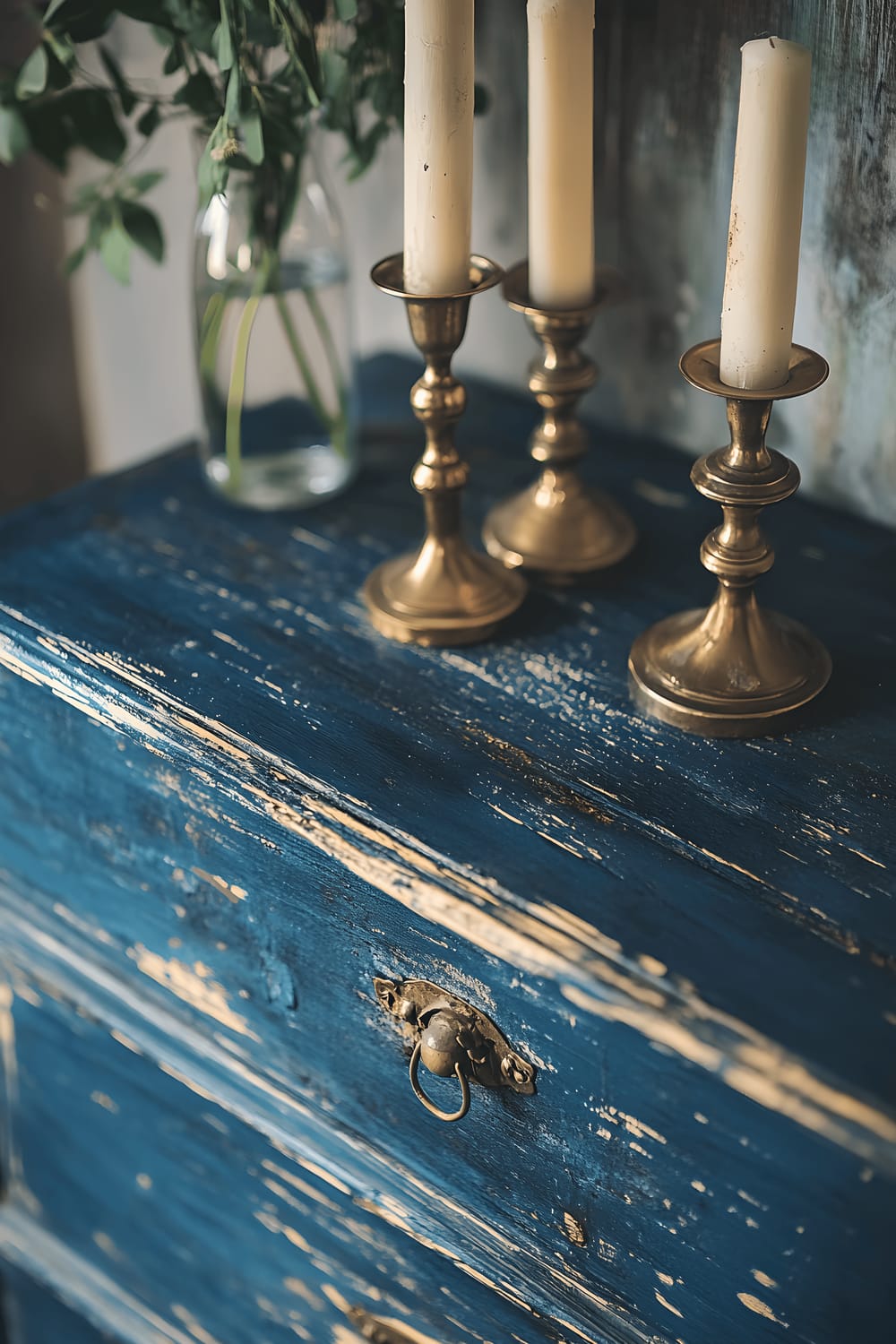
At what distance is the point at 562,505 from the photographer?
0.79m

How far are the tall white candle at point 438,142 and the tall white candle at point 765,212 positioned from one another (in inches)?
5.2

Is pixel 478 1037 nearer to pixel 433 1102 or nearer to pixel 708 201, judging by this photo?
pixel 433 1102

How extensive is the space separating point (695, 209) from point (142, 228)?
36 cm

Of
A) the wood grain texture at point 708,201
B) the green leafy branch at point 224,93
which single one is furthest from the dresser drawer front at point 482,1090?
the wood grain texture at point 708,201

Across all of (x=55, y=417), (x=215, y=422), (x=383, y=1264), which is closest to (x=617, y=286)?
(x=215, y=422)

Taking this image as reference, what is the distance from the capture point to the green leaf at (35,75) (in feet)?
2.42

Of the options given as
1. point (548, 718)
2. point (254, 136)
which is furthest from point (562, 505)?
point (254, 136)

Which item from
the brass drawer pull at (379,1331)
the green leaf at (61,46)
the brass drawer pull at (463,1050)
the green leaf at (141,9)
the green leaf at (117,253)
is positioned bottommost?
the brass drawer pull at (379,1331)

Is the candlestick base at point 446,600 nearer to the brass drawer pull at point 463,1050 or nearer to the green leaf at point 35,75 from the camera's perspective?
the brass drawer pull at point 463,1050

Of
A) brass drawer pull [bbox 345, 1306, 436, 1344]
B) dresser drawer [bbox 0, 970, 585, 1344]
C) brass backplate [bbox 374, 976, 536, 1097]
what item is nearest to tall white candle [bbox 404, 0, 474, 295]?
brass backplate [bbox 374, 976, 536, 1097]

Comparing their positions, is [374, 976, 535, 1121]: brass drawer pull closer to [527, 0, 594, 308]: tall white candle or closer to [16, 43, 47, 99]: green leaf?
[527, 0, 594, 308]: tall white candle

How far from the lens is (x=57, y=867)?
0.84m

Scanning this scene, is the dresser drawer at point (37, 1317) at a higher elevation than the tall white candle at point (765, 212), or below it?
below

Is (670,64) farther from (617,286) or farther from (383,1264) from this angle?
(383,1264)
